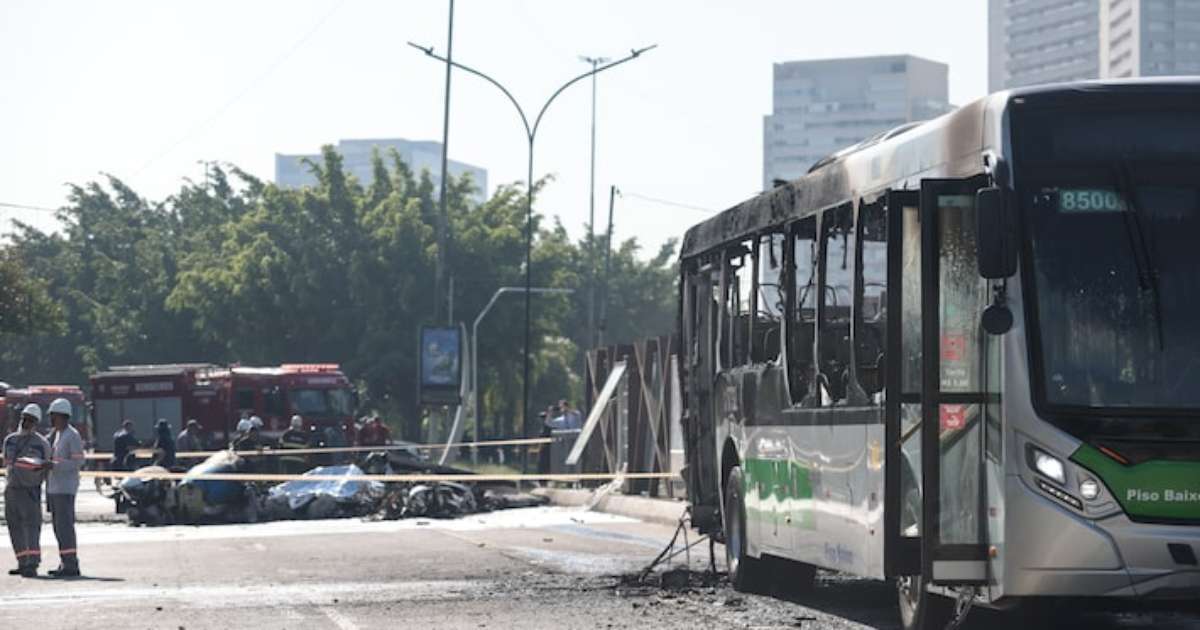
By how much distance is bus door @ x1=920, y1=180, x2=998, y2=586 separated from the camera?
434 inches

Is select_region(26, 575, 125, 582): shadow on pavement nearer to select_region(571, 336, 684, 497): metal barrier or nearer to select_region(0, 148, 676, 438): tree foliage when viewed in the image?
select_region(571, 336, 684, 497): metal barrier

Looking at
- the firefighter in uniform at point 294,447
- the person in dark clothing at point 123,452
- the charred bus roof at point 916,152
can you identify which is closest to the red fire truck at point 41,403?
the person in dark clothing at point 123,452

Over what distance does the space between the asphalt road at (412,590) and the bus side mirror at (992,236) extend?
144 inches

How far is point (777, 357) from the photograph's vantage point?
589 inches

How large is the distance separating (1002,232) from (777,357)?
15.5 ft

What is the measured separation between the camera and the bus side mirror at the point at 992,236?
33.7 ft

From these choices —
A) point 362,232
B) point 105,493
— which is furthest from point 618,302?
point 105,493

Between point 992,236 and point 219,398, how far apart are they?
48380 millimetres

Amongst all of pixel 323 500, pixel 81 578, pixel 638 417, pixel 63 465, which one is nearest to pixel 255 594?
pixel 81 578

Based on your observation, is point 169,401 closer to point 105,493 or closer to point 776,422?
point 105,493

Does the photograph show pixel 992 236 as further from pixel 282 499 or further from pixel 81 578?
pixel 282 499

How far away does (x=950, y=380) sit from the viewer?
11117 millimetres

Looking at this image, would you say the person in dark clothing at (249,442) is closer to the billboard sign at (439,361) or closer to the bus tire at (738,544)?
the billboard sign at (439,361)

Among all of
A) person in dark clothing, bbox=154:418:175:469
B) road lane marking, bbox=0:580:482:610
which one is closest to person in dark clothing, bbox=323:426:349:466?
person in dark clothing, bbox=154:418:175:469
